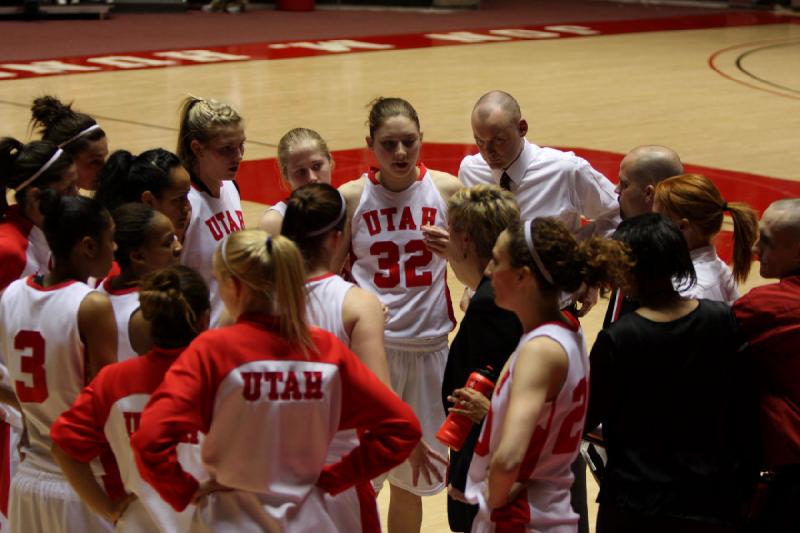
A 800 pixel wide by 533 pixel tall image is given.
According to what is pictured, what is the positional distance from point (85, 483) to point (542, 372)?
1.15m

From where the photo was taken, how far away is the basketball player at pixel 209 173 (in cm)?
438

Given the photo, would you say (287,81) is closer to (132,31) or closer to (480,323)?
(132,31)

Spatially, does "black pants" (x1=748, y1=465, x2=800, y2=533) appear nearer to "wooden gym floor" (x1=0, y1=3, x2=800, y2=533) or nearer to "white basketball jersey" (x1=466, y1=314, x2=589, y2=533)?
"white basketball jersey" (x1=466, y1=314, x2=589, y2=533)

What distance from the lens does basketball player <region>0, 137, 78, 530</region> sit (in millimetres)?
3779

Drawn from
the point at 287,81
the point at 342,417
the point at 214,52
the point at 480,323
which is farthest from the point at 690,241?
the point at 214,52

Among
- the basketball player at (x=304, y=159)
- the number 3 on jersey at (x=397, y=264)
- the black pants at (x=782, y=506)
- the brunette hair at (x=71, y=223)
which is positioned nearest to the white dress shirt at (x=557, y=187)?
the number 3 on jersey at (x=397, y=264)

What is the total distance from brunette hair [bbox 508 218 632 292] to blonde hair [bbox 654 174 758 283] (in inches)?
32.4

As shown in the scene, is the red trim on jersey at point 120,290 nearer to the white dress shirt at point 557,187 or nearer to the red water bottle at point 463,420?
the red water bottle at point 463,420

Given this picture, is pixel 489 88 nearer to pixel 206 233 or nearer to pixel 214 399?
pixel 206 233

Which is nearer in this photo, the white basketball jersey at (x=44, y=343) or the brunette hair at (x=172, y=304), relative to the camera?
the brunette hair at (x=172, y=304)

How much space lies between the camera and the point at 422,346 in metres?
4.55

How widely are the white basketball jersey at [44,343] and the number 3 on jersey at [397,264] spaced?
148 centimetres

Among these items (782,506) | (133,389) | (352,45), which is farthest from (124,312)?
(352,45)

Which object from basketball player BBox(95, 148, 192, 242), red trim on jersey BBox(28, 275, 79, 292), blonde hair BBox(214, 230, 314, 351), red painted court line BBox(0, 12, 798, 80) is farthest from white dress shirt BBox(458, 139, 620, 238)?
red painted court line BBox(0, 12, 798, 80)
